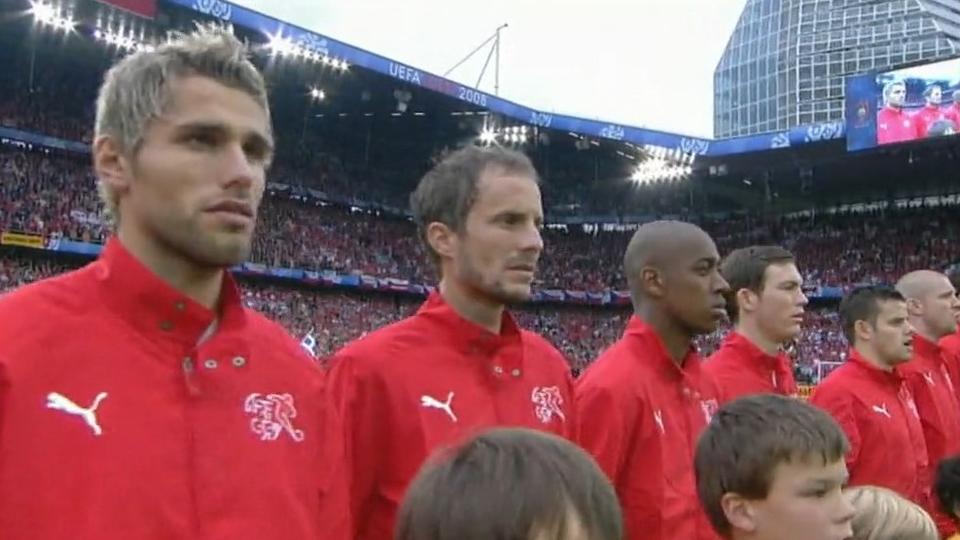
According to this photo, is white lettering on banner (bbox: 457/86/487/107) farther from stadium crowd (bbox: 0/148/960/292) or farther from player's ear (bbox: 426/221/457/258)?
player's ear (bbox: 426/221/457/258)

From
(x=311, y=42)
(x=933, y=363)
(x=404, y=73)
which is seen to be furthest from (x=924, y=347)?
(x=404, y=73)

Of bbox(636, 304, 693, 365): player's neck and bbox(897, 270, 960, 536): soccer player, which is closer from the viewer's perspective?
bbox(636, 304, 693, 365): player's neck

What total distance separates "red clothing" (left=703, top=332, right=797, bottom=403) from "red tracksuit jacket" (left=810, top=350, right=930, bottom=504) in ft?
1.12

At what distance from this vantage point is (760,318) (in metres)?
4.81

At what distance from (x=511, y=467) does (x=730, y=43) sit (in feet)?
277

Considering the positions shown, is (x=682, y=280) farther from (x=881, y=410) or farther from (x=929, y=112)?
(x=929, y=112)

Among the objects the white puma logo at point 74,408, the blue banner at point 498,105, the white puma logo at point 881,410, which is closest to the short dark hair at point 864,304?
the white puma logo at point 881,410

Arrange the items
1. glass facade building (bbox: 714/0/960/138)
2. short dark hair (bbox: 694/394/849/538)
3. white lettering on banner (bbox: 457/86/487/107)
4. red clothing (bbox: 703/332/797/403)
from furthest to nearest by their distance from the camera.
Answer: glass facade building (bbox: 714/0/960/138) → white lettering on banner (bbox: 457/86/487/107) → red clothing (bbox: 703/332/797/403) → short dark hair (bbox: 694/394/849/538)

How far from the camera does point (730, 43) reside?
81.0m

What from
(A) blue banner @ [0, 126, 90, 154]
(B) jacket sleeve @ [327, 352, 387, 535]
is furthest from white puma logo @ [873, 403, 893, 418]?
(A) blue banner @ [0, 126, 90, 154]

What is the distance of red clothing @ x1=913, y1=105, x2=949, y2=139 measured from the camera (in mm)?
27750

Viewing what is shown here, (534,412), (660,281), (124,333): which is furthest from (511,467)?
(660,281)

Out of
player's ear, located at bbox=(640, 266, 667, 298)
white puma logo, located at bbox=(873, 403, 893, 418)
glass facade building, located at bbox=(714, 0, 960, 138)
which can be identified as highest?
glass facade building, located at bbox=(714, 0, 960, 138)

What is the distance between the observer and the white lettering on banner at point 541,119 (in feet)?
101
